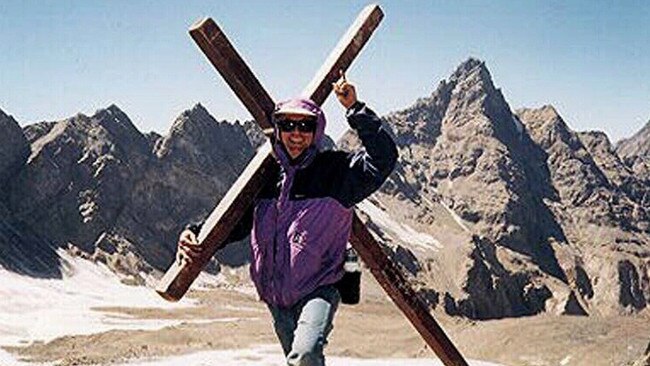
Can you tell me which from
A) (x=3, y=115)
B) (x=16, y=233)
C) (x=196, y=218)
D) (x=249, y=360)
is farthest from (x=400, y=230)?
(x=249, y=360)

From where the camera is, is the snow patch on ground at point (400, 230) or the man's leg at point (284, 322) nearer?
the man's leg at point (284, 322)

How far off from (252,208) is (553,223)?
187714mm

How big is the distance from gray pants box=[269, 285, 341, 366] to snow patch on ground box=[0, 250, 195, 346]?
31.7 metres

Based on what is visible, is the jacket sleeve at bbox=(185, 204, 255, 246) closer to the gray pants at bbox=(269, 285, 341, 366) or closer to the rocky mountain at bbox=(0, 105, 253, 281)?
the gray pants at bbox=(269, 285, 341, 366)

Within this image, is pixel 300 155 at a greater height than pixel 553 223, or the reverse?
pixel 300 155

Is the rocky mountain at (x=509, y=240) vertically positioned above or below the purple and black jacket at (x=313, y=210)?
below

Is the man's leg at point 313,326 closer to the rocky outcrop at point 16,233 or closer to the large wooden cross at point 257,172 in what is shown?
the large wooden cross at point 257,172

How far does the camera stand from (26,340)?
43.0 meters

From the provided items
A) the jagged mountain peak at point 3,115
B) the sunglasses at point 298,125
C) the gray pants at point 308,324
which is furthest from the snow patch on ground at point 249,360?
the jagged mountain peak at point 3,115

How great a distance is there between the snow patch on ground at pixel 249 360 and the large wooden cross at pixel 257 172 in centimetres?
2123

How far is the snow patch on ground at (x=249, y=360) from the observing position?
2788 cm

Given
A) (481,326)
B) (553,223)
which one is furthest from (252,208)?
(553,223)

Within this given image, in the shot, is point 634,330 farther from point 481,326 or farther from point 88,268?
point 88,268

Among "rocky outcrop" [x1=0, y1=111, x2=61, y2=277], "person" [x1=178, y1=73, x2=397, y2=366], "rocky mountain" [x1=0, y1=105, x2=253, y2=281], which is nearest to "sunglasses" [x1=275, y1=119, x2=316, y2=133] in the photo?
"person" [x1=178, y1=73, x2=397, y2=366]
